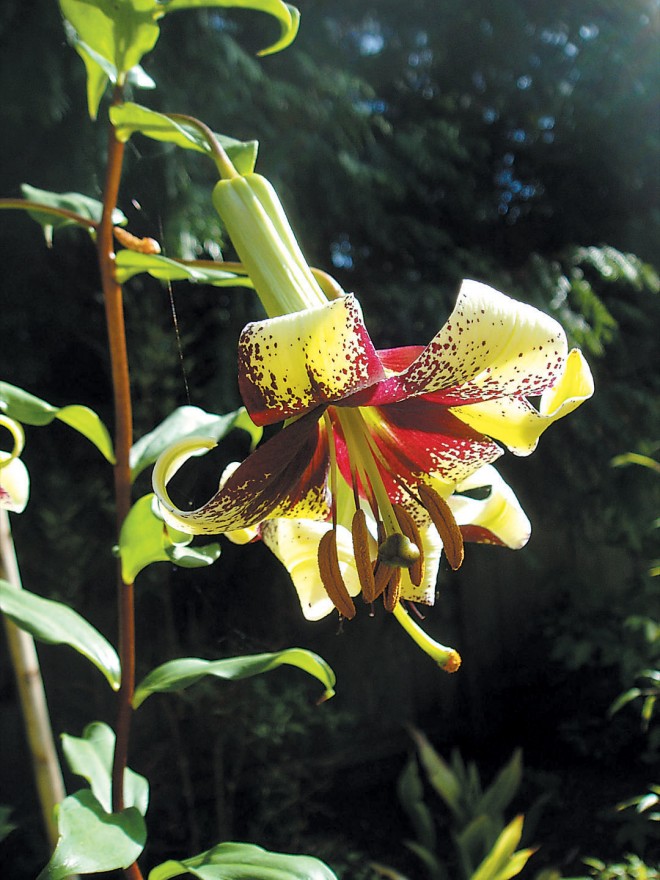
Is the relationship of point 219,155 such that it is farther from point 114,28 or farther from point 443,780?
point 443,780

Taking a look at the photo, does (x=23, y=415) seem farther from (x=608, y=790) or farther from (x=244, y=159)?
(x=608, y=790)

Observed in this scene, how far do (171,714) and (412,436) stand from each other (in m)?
1.62

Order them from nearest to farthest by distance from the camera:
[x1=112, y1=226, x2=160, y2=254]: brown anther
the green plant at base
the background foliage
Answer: [x1=112, y1=226, x2=160, y2=254]: brown anther
the background foliage
the green plant at base

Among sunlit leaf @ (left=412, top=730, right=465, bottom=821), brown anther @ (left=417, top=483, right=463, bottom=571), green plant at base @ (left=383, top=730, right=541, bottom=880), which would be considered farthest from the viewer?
sunlit leaf @ (left=412, top=730, right=465, bottom=821)

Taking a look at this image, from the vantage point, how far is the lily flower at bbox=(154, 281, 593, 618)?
0.33m

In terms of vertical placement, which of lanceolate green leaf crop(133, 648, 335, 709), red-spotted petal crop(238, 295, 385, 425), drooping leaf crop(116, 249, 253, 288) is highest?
Result: drooping leaf crop(116, 249, 253, 288)

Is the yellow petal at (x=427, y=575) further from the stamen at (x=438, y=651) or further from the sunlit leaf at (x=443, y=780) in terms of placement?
the sunlit leaf at (x=443, y=780)

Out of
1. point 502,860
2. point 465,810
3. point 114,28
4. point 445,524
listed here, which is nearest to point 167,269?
point 114,28

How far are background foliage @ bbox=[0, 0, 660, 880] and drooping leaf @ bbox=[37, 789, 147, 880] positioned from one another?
1.00 metres

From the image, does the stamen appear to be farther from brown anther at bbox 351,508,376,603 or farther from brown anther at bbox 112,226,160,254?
brown anther at bbox 112,226,160,254

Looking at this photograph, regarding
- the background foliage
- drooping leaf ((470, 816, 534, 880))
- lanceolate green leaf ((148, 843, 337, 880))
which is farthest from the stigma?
drooping leaf ((470, 816, 534, 880))

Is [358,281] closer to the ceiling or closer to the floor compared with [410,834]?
closer to the ceiling

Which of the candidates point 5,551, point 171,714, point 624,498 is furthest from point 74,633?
point 624,498

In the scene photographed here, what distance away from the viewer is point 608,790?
2.31 meters
